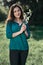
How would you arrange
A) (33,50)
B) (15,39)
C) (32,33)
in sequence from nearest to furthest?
(15,39) < (33,50) < (32,33)

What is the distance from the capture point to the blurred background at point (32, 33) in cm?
717

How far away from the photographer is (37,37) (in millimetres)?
9852

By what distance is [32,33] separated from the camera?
424 inches

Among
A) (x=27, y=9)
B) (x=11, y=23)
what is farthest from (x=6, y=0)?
(x=11, y=23)

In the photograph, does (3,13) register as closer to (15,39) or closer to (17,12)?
(17,12)

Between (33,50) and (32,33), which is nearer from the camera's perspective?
(33,50)

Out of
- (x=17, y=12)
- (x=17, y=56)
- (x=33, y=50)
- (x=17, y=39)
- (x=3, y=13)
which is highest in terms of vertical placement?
(x=17, y=12)

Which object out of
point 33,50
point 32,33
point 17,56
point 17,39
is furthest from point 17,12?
point 32,33

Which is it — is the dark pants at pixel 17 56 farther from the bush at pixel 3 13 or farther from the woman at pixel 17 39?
the bush at pixel 3 13

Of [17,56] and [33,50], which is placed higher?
[17,56]

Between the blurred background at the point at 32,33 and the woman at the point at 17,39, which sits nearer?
the woman at the point at 17,39

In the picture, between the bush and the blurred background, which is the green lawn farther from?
the bush

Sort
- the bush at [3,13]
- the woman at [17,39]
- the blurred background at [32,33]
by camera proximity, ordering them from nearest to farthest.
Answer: the woman at [17,39], the blurred background at [32,33], the bush at [3,13]

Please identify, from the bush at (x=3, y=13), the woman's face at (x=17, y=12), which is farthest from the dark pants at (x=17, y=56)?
the bush at (x=3, y=13)
